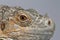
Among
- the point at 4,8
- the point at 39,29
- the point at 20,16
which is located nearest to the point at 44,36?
the point at 39,29

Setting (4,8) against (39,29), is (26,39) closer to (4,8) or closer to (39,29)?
(39,29)

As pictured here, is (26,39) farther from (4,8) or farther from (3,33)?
(4,8)

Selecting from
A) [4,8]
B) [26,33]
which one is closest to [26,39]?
[26,33]

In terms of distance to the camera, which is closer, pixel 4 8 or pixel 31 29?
pixel 31 29

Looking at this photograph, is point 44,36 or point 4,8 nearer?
point 44,36

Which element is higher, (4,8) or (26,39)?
(4,8)

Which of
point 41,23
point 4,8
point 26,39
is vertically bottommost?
point 26,39
